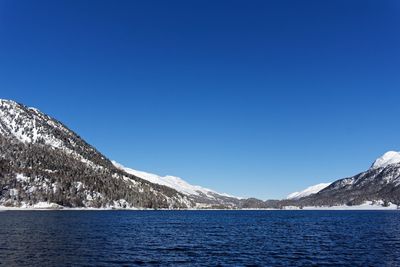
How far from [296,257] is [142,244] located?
33.9 metres

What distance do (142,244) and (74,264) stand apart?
30.5 meters

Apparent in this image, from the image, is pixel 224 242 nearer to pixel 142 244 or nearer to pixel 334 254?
pixel 142 244

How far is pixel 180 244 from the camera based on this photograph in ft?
298

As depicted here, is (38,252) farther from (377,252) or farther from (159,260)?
(377,252)

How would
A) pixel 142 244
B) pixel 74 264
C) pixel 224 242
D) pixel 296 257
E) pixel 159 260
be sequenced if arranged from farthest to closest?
pixel 224 242, pixel 142 244, pixel 296 257, pixel 159 260, pixel 74 264

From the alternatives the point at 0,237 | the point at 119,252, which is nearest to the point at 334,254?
the point at 119,252

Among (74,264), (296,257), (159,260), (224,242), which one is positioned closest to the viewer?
(74,264)

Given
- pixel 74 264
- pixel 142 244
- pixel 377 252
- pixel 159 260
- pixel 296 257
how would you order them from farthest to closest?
pixel 142 244
pixel 377 252
pixel 296 257
pixel 159 260
pixel 74 264

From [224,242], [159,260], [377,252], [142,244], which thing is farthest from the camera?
[224,242]

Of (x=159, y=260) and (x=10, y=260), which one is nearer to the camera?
(x=10, y=260)

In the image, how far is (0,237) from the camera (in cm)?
9200

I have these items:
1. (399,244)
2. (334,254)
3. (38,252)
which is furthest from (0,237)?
(399,244)

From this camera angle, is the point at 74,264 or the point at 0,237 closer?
the point at 74,264

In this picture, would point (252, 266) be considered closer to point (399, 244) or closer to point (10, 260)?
point (10, 260)
